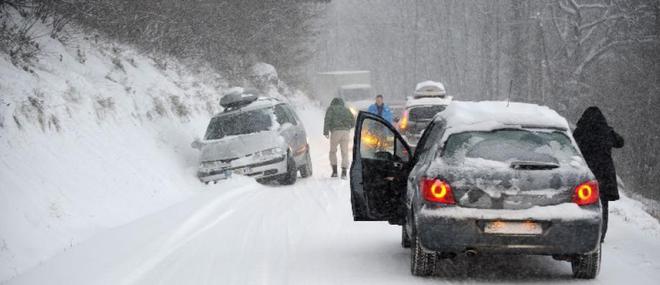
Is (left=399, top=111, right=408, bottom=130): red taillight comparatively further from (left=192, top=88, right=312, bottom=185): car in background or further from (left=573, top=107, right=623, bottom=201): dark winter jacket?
(left=573, top=107, right=623, bottom=201): dark winter jacket

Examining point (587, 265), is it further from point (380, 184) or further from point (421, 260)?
point (380, 184)

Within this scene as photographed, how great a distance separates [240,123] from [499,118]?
10.8 metres

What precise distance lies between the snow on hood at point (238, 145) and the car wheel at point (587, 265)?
1024 centimetres

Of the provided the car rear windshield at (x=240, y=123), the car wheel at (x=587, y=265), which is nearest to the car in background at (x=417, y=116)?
the car rear windshield at (x=240, y=123)

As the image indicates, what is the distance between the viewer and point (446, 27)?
78.1 meters

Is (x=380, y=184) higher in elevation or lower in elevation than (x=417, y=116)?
higher

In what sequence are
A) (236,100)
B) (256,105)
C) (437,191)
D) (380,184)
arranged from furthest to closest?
(236,100)
(256,105)
(380,184)
(437,191)

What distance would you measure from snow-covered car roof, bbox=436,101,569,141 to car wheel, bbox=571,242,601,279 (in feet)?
4.03

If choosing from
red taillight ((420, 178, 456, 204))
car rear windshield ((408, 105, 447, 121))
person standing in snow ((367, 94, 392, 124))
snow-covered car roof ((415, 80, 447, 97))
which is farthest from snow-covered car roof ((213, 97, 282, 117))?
red taillight ((420, 178, 456, 204))

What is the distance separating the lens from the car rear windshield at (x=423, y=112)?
17859 millimetres

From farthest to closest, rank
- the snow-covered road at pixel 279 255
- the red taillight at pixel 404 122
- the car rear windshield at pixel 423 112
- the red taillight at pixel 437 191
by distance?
the red taillight at pixel 404 122, the car rear windshield at pixel 423 112, the snow-covered road at pixel 279 255, the red taillight at pixel 437 191

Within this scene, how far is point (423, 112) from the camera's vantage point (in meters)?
18.0

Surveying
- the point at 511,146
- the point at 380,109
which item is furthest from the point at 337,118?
the point at 511,146

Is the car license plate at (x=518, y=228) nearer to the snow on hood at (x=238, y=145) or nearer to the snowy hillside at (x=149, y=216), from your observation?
the snowy hillside at (x=149, y=216)
